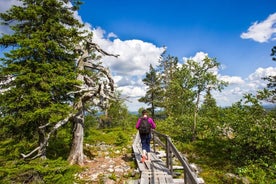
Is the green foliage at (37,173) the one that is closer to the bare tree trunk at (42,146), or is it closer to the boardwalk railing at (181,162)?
the bare tree trunk at (42,146)

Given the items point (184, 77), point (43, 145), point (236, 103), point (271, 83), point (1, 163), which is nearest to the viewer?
point (1, 163)

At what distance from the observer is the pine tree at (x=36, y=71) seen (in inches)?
311

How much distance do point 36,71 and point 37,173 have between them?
14.7ft

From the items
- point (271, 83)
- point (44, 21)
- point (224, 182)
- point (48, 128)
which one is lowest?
point (224, 182)

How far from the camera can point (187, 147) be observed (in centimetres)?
1487

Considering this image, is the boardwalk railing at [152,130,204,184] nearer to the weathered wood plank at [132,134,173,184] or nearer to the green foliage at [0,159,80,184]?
the weathered wood plank at [132,134,173,184]

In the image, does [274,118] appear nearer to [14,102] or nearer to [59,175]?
[59,175]

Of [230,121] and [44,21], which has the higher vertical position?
[44,21]

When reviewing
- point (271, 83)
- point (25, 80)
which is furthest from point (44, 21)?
point (271, 83)

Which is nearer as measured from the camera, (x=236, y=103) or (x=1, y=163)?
(x=1, y=163)

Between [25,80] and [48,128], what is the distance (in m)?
2.59

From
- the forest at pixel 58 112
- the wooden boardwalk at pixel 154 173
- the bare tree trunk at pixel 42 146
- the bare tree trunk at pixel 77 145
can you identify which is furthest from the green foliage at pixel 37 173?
the bare tree trunk at pixel 77 145

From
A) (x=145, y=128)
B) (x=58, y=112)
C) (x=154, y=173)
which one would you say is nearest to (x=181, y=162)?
(x=154, y=173)

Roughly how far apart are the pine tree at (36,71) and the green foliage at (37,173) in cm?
228
